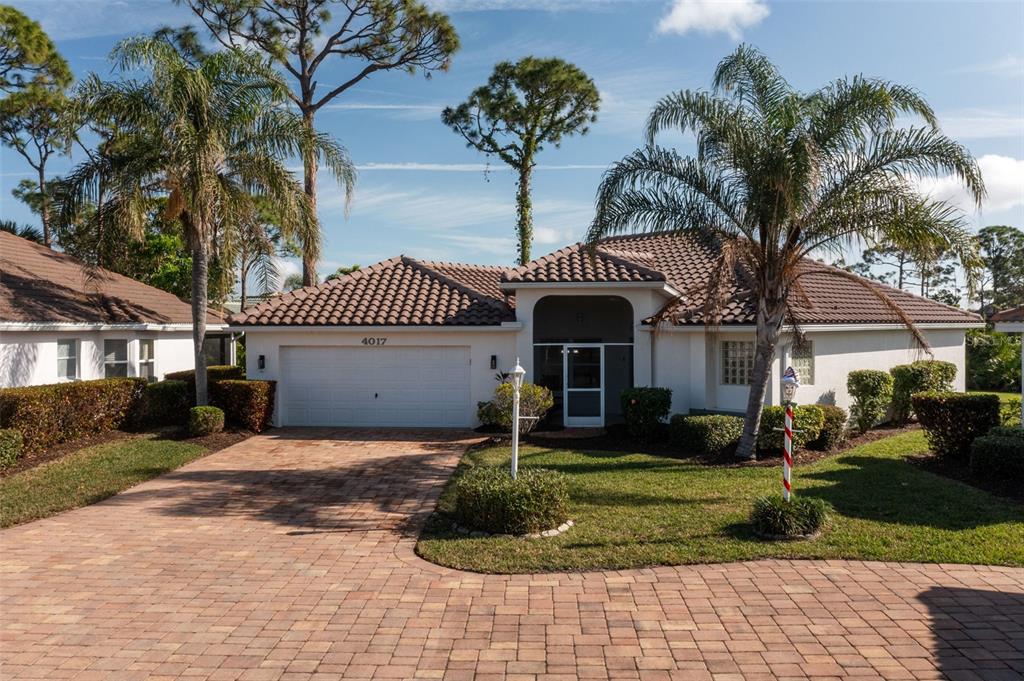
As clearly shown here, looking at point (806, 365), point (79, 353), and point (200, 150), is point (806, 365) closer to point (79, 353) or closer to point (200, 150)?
point (200, 150)

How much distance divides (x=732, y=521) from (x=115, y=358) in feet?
55.6

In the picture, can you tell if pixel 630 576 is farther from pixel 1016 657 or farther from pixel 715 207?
pixel 715 207

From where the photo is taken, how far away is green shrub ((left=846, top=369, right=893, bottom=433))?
17.2 m

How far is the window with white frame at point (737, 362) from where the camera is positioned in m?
17.1

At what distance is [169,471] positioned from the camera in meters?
13.6

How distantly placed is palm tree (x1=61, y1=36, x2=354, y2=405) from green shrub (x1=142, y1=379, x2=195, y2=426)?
1143 millimetres

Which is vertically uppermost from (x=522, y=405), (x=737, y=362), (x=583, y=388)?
(x=737, y=362)

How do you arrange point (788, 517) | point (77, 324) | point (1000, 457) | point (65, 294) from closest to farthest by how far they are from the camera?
1. point (788, 517)
2. point (1000, 457)
3. point (77, 324)
4. point (65, 294)

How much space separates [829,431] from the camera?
14836 mm

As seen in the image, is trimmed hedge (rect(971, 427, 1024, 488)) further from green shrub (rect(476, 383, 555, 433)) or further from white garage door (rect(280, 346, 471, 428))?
white garage door (rect(280, 346, 471, 428))

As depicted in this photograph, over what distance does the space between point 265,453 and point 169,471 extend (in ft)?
6.98

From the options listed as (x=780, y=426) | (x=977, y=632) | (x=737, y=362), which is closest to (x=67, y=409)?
(x=780, y=426)

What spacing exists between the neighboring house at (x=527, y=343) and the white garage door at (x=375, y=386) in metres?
0.03

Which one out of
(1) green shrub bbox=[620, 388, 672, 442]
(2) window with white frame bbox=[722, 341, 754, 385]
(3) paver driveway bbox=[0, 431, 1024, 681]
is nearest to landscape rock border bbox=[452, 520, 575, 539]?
(3) paver driveway bbox=[0, 431, 1024, 681]
